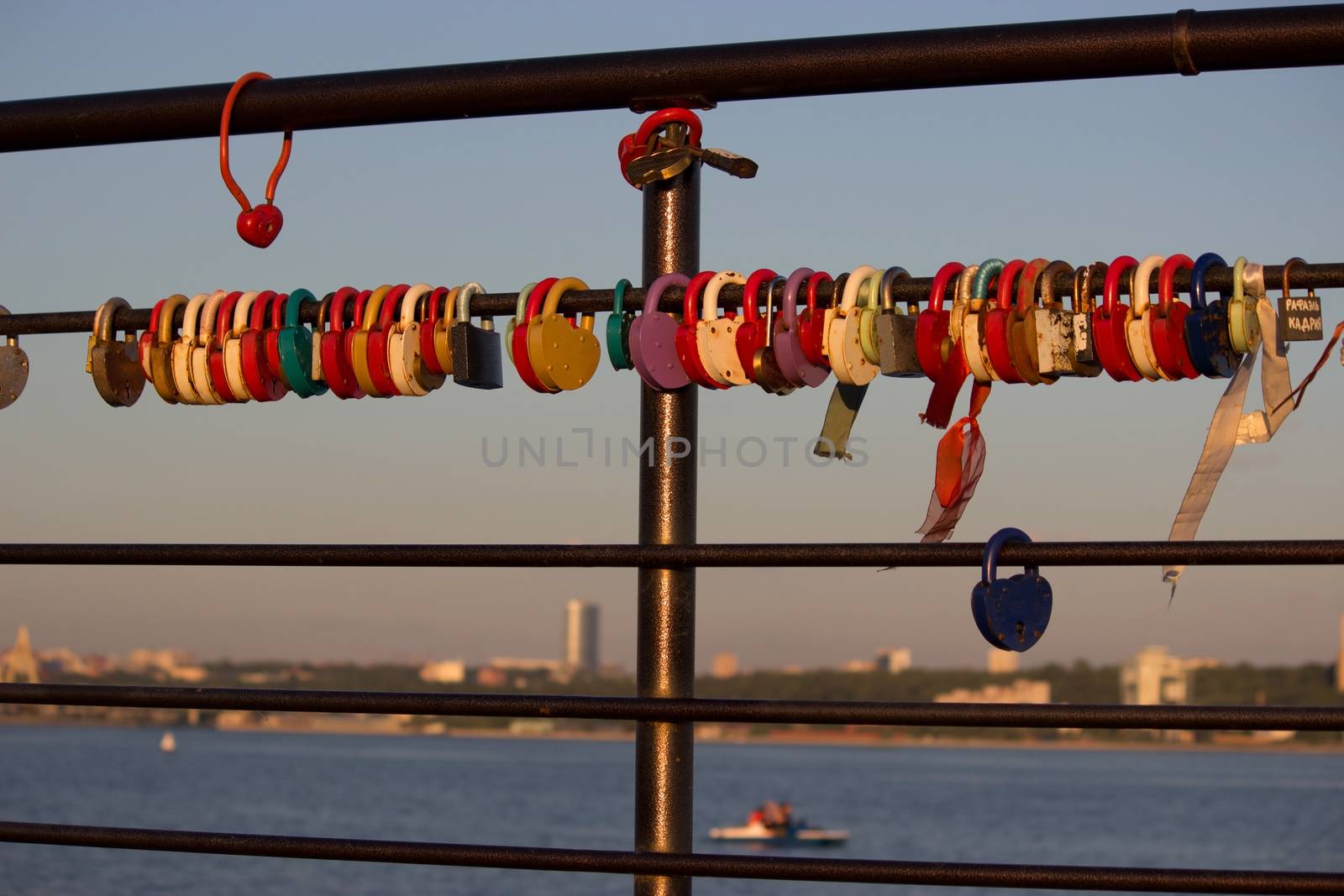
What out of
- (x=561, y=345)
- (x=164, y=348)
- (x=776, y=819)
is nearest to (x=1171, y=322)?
(x=561, y=345)

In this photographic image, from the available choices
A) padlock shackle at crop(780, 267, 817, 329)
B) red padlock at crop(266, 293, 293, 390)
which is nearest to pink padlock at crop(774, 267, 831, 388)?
padlock shackle at crop(780, 267, 817, 329)

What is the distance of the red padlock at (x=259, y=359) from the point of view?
1.78m

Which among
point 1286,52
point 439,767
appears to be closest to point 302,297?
point 1286,52

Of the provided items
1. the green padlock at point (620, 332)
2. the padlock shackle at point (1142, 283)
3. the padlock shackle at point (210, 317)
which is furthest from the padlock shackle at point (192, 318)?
the padlock shackle at point (1142, 283)

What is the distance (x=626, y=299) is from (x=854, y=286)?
26cm

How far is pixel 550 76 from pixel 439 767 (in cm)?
12761

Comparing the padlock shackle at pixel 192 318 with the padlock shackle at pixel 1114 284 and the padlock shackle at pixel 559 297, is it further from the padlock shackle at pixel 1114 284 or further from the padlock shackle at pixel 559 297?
the padlock shackle at pixel 1114 284

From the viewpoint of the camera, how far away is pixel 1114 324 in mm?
1447

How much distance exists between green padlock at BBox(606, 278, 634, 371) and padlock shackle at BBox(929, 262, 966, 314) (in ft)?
1.06

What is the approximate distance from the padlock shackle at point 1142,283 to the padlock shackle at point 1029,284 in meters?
0.09

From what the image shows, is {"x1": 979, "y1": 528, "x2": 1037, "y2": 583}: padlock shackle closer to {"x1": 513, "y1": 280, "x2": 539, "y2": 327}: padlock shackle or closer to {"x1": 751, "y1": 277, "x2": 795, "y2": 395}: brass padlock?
{"x1": 751, "y1": 277, "x2": 795, "y2": 395}: brass padlock

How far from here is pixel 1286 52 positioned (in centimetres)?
129

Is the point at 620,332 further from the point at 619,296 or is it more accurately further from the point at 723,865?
the point at 723,865

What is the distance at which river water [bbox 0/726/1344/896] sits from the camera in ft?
214
